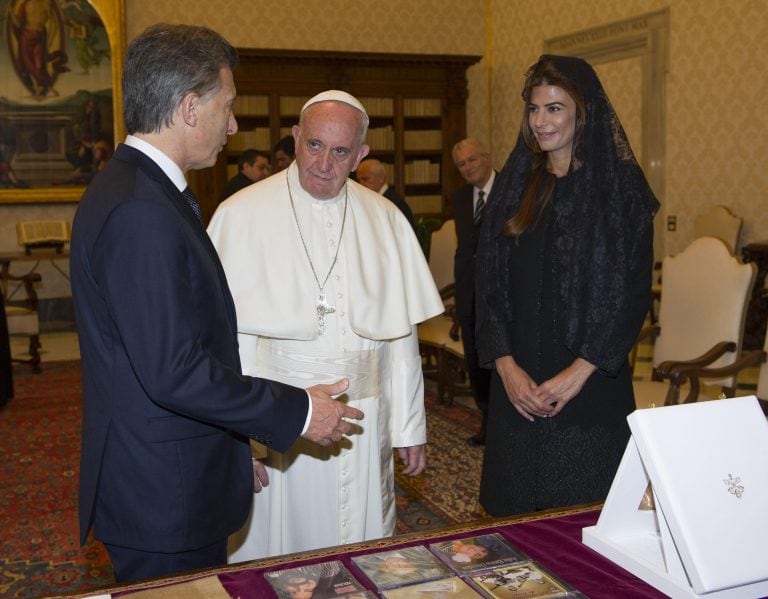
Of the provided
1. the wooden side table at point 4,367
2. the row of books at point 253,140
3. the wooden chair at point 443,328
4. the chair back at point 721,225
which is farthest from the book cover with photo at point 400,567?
the row of books at point 253,140

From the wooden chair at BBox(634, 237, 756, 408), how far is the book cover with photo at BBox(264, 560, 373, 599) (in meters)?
2.64

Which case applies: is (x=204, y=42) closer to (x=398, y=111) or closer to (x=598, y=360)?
(x=598, y=360)

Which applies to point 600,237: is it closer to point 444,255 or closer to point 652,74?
point 444,255

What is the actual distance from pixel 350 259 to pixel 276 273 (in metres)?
0.24

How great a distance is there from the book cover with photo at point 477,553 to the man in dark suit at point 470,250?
3.63 meters

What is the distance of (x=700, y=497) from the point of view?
Answer: 151 centimetres

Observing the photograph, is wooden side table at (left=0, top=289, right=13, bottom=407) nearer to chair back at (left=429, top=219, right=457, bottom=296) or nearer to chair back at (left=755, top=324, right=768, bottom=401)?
chair back at (left=429, top=219, right=457, bottom=296)

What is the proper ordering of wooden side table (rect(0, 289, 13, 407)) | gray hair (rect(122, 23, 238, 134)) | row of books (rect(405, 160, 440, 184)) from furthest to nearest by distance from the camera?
1. row of books (rect(405, 160, 440, 184))
2. wooden side table (rect(0, 289, 13, 407))
3. gray hair (rect(122, 23, 238, 134))

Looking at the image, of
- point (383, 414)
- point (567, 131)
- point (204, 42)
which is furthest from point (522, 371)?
point (204, 42)

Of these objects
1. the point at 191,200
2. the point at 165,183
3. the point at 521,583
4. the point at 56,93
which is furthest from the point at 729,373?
the point at 56,93

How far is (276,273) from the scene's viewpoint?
2691 mm

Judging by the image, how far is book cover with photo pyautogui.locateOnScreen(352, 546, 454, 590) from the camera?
5.10ft

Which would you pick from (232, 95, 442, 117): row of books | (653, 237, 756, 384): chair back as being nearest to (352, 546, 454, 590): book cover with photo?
(653, 237, 756, 384): chair back

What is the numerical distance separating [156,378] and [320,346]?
1.00 m
